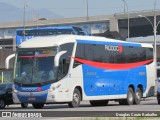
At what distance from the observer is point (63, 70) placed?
90.2 feet

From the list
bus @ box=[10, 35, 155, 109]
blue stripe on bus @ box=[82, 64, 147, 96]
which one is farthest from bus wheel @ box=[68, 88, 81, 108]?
blue stripe on bus @ box=[82, 64, 147, 96]

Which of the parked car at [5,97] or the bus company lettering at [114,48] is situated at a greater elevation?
the bus company lettering at [114,48]

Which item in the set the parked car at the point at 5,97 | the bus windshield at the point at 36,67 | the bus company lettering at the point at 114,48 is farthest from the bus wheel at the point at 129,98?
the bus windshield at the point at 36,67

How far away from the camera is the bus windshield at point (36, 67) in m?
27.2

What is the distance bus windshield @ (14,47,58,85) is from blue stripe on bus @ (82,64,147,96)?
2266 mm

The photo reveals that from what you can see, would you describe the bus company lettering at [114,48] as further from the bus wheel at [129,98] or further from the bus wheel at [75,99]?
the bus wheel at [75,99]

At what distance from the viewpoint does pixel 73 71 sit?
28125 mm

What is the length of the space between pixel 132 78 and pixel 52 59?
24.1ft

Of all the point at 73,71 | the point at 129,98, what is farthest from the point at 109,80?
the point at 73,71

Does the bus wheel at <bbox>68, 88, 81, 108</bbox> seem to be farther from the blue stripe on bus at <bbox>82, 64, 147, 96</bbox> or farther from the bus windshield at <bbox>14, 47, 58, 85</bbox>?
the bus windshield at <bbox>14, 47, 58, 85</bbox>

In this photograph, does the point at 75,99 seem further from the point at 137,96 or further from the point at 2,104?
the point at 2,104

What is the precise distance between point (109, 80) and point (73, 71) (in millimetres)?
3646

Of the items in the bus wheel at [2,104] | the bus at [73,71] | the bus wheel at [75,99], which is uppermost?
the bus at [73,71]

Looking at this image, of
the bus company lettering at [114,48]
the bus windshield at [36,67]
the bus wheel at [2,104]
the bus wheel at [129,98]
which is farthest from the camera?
the bus wheel at [2,104]
